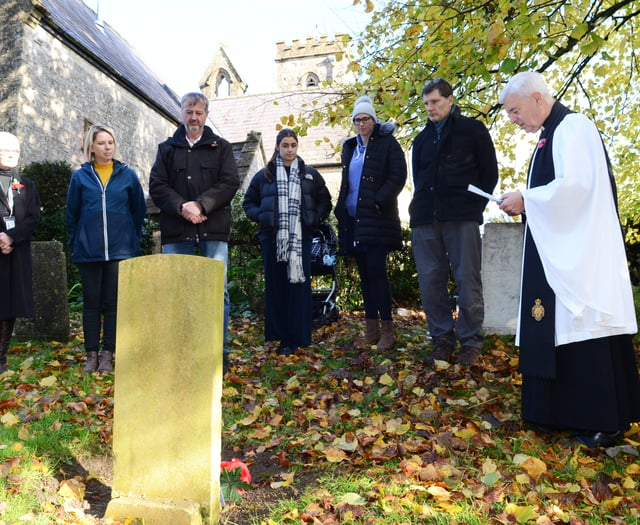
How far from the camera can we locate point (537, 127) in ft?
11.5

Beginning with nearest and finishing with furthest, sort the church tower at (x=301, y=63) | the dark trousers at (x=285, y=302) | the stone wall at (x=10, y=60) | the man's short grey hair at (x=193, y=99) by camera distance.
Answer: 1. the man's short grey hair at (x=193, y=99)
2. the dark trousers at (x=285, y=302)
3. the stone wall at (x=10, y=60)
4. the church tower at (x=301, y=63)

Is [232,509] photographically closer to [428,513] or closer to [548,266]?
[428,513]

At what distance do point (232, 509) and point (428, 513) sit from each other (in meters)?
0.98

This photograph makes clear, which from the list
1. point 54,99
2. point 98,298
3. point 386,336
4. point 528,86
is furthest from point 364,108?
point 54,99

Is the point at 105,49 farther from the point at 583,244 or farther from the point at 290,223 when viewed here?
the point at 583,244

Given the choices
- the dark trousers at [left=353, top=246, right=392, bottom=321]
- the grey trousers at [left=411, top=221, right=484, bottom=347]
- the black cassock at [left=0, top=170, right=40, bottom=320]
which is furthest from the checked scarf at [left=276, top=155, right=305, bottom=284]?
the black cassock at [left=0, top=170, right=40, bottom=320]

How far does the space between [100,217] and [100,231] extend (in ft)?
0.42

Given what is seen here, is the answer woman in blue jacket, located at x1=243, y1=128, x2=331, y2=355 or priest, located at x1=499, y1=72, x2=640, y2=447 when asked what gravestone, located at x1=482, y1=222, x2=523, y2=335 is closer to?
woman in blue jacket, located at x1=243, y1=128, x2=331, y2=355

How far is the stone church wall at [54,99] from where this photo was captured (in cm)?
1414

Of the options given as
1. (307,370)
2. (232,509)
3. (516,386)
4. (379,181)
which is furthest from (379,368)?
(232,509)

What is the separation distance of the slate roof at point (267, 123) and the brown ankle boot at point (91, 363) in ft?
71.9

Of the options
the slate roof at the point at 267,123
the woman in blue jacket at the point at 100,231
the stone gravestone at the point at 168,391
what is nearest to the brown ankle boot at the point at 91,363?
the woman in blue jacket at the point at 100,231

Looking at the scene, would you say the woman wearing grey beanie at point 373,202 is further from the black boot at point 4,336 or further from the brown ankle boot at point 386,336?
the black boot at point 4,336

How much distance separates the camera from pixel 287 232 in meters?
5.51
